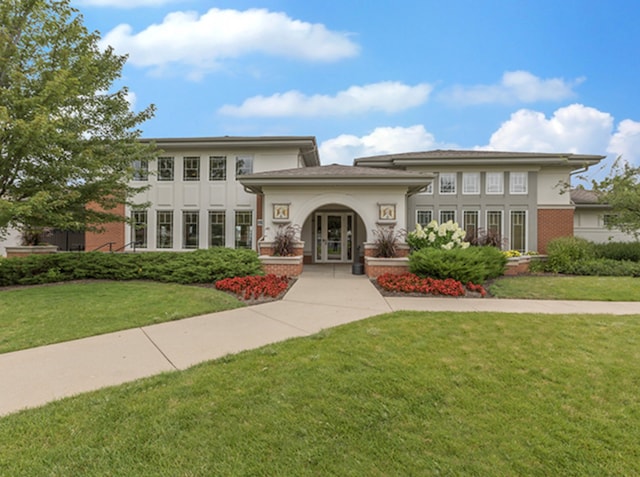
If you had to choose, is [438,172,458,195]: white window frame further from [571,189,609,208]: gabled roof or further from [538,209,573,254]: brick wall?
[571,189,609,208]: gabled roof

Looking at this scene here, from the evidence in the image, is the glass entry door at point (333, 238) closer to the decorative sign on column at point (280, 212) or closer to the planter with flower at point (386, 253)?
the decorative sign on column at point (280, 212)

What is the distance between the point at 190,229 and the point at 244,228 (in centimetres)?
279

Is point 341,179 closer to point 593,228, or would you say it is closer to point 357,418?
point 357,418

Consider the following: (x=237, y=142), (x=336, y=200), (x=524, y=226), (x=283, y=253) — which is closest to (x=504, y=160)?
(x=524, y=226)

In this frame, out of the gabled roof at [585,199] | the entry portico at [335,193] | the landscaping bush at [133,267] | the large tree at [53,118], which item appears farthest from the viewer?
the gabled roof at [585,199]

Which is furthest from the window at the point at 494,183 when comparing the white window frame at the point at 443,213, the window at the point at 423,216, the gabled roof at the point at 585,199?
the gabled roof at the point at 585,199

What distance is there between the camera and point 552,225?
622 inches

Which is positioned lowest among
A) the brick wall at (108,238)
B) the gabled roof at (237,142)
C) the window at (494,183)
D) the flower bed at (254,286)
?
the flower bed at (254,286)

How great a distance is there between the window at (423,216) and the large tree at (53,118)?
42.1ft

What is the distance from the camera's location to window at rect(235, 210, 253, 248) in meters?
15.4

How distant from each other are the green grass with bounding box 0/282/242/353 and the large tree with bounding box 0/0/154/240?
1933 millimetres

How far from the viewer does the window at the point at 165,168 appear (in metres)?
15.6

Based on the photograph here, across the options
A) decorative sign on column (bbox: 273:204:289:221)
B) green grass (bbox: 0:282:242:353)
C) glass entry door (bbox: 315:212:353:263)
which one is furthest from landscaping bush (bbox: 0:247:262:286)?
glass entry door (bbox: 315:212:353:263)

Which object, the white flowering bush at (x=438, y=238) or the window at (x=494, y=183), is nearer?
the white flowering bush at (x=438, y=238)
